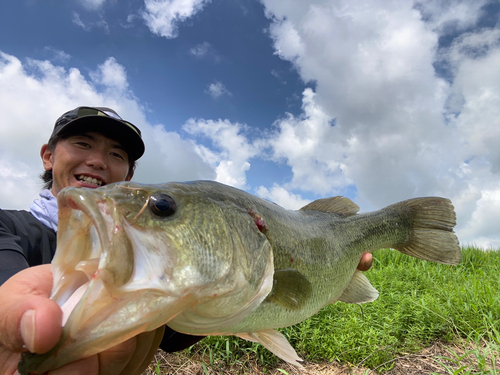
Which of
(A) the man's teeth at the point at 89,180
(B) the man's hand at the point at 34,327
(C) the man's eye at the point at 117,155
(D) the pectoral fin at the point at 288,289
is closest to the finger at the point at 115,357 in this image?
(B) the man's hand at the point at 34,327

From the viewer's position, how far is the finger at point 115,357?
1193 mm

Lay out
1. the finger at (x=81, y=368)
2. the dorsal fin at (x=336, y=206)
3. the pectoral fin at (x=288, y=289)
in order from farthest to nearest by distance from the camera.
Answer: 1. the dorsal fin at (x=336, y=206)
2. the pectoral fin at (x=288, y=289)
3. the finger at (x=81, y=368)

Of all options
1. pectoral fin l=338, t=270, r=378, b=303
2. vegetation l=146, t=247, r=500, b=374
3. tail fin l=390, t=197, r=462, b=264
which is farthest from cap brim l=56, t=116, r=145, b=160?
tail fin l=390, t=197, r=462, b=264

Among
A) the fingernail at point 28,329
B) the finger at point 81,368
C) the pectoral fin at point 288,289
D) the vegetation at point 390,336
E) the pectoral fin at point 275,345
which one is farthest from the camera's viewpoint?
the vegetation at point 390,336

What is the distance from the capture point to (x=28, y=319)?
0.90 m

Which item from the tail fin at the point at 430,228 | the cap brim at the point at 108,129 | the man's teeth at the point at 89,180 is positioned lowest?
the tail fin at the point at 430,228

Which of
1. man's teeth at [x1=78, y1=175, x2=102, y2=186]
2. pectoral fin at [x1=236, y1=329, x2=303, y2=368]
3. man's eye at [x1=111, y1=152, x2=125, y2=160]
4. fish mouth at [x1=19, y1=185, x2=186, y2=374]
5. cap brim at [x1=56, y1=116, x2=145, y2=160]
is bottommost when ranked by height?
pectoral fin at [x1=236, y1=329, x2=303, y2=368]

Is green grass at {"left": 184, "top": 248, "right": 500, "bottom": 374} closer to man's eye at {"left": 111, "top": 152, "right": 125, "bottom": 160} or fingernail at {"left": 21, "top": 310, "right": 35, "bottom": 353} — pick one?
man's eye at {"left": 111, "top": 152, "right": 125, "bottom": 160}

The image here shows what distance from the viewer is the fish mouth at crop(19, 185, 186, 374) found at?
0.95 m

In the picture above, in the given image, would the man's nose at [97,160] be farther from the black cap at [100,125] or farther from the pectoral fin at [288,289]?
the pectoral fin at [288,289]

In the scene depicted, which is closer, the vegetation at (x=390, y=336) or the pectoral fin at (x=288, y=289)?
the pectoral fin at (x=288, y=289)

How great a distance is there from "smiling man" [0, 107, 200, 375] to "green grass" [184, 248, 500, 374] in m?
1.92

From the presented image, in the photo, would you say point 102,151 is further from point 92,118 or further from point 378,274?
point 378,274

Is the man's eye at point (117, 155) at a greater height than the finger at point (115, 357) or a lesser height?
greater
